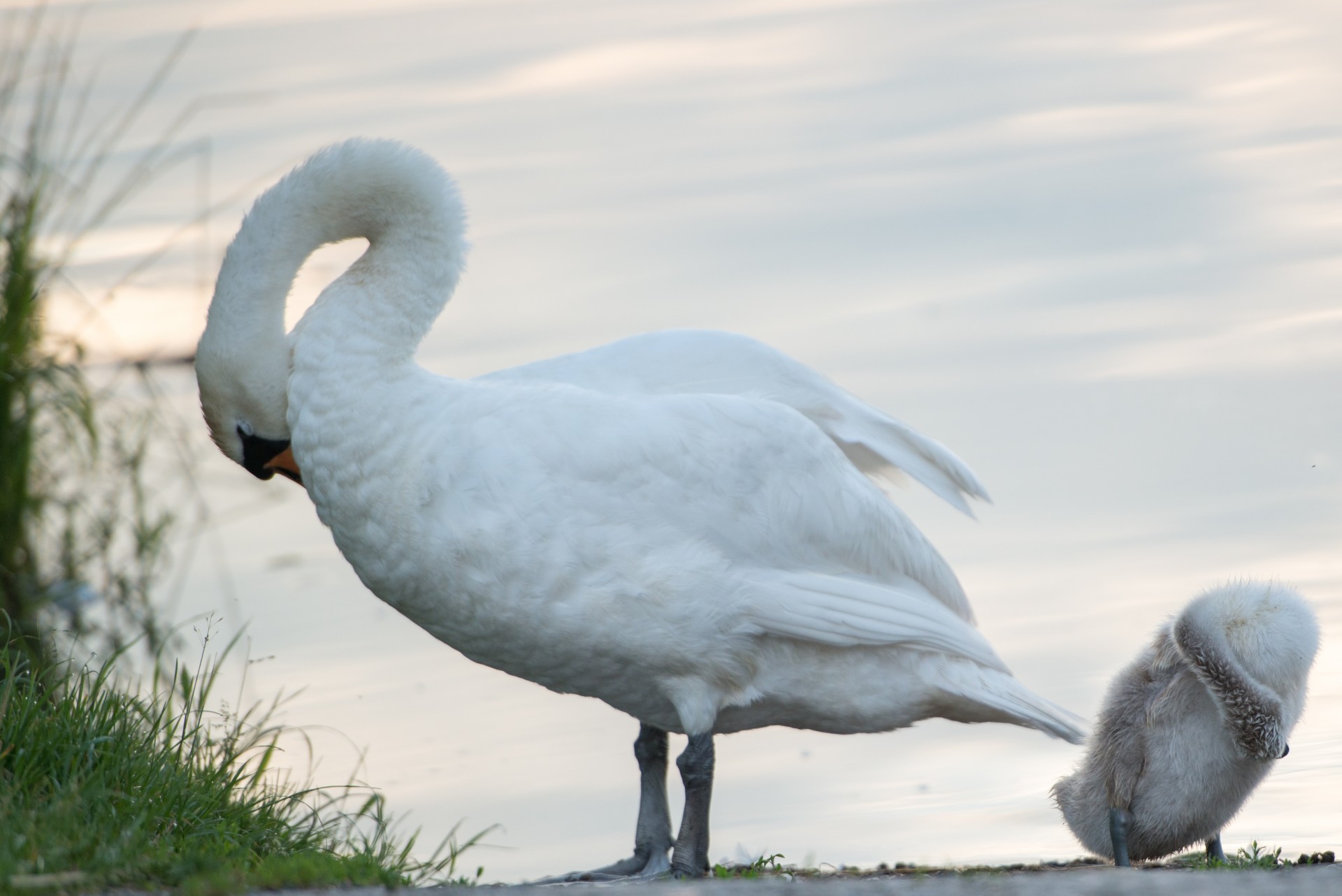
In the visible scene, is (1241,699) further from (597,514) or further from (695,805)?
(597,514)

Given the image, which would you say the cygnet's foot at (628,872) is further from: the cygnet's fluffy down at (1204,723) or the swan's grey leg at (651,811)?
the cygnet's fluffy down at (1204,723)

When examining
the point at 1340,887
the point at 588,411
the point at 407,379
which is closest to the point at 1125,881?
the point at 1340,887

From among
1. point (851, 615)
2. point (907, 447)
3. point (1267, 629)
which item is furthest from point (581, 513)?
point (1267, 629)

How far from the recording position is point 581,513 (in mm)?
5695

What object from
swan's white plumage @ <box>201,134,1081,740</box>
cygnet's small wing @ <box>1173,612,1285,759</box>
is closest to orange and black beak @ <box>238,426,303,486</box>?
swan's white plumage @ <box>201,134,1081,740</box>

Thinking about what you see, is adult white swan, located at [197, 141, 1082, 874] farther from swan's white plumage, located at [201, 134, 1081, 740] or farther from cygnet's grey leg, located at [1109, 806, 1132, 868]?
cygnet's grey leg, located at [1109, 806, 1132, 868]

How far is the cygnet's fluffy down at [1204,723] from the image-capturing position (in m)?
6.48

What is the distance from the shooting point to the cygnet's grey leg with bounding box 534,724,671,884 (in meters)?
6.41

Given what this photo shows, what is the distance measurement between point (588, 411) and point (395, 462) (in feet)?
2.13

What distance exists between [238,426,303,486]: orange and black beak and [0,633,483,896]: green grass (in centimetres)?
73

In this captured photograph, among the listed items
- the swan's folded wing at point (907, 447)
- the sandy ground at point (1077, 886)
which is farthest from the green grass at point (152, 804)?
the swan's folded wing at point (907, 447)

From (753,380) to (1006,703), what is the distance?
1449 mm

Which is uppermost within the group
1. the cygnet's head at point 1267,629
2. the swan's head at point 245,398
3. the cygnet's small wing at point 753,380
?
the cygnet's small wing at point 753,380

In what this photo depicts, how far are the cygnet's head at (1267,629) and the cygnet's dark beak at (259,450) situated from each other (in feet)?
11.0
